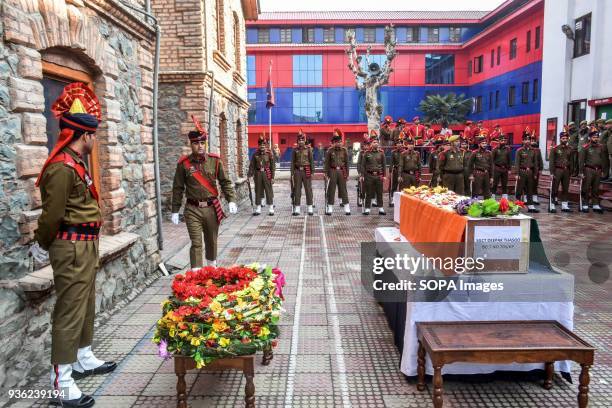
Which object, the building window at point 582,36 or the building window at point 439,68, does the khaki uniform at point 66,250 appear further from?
the building window at point 439,68

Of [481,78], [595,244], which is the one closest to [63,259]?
[595,244]

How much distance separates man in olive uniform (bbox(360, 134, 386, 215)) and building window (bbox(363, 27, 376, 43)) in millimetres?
31437

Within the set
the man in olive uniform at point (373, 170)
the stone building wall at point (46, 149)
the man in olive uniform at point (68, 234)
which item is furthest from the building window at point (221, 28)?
the man in olive uniform at point (68, 234)

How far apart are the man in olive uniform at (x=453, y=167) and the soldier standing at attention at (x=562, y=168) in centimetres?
A: 315

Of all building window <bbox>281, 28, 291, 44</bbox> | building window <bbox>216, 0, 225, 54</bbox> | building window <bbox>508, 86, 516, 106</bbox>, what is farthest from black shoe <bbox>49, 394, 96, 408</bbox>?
building window <bbox>281, 28, 291, 44</bbox>

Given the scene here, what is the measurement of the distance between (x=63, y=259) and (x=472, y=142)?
43.2 ft

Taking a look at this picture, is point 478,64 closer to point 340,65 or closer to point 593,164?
point 340,65

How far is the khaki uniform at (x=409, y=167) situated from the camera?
47.7 ft

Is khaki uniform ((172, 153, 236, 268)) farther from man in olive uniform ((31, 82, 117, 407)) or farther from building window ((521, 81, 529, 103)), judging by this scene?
building window ((521, 81, 529, 103))

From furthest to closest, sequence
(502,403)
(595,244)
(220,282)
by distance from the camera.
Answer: (595,244), (220,282), (502,403)

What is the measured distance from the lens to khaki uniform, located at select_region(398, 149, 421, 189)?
14543 millimetres

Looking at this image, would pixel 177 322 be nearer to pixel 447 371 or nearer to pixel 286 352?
pixel 286 352

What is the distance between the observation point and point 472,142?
14.9 meters

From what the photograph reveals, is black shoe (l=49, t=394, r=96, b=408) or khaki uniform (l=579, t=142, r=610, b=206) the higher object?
khaki uniform (l=579, t=142, r=610, b=206)
